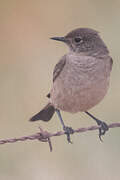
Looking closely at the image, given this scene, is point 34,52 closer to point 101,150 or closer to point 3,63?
point 3,63

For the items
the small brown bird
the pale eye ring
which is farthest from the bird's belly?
the pale eye ring

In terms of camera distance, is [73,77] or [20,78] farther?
[20,78]

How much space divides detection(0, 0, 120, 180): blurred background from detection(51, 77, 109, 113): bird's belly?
0.99 meters

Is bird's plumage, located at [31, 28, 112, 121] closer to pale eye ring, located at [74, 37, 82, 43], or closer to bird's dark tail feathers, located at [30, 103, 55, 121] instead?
pale eye ring, located at [74, 37, 82, 43]

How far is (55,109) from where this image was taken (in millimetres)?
7539

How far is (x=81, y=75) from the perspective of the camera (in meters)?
6.58

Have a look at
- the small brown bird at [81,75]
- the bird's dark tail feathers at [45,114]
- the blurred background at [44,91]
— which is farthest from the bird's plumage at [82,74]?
the blurred background at [44,91]

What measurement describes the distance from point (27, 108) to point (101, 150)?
128 centimetres

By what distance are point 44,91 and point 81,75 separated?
6.80 ft

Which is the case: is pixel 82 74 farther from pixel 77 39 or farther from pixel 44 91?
pixel 44 91

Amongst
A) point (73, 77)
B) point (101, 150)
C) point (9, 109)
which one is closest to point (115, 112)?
point (101, 150)

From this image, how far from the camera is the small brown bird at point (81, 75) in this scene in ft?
21.6

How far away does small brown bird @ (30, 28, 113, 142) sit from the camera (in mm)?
6578

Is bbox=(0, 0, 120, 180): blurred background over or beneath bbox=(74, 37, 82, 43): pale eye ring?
beneath
